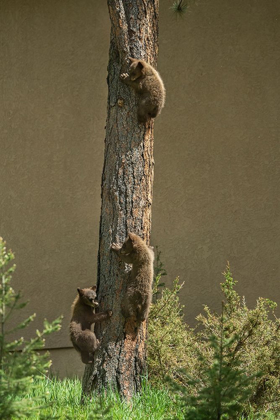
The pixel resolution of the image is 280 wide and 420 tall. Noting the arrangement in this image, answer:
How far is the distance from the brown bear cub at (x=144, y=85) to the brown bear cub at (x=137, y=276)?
1058mm

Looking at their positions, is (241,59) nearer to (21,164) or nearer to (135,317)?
(21,164)

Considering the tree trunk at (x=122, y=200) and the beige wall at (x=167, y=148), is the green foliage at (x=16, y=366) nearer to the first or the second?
the tree trunk at (x=122, y=200)

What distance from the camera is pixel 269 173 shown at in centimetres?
824

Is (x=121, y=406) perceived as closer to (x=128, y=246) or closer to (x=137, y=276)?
(x=137, y=276)

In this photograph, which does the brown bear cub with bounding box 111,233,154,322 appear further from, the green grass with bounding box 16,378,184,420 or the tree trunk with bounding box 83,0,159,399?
the green grass with bounding box 16,378,184,420

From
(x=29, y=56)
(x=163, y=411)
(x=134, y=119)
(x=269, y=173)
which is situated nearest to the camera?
(x=163, y=411)

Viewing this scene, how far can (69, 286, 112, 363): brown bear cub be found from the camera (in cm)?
511

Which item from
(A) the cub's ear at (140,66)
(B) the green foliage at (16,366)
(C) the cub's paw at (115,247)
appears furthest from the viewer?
(A) the cub's ear at (140,66)

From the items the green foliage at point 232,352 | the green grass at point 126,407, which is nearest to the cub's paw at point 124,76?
the green foliage at point 232,352

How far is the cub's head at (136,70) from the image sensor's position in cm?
526

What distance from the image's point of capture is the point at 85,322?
5262 mm

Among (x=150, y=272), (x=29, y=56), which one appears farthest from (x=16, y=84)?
(x=150, y=272)

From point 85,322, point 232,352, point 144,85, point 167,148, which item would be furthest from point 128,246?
point 167,148

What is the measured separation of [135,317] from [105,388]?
602mm
